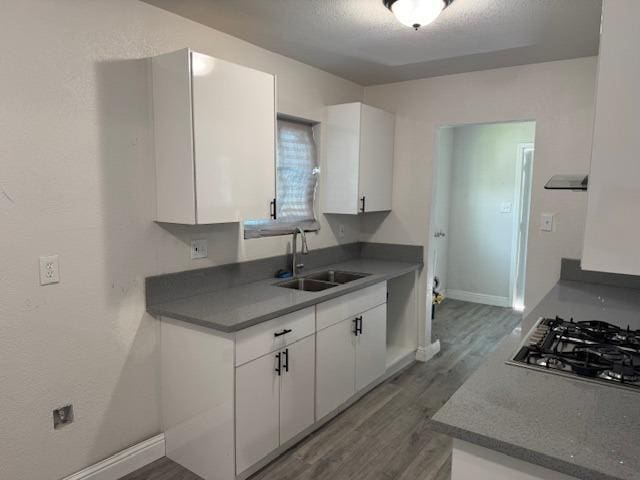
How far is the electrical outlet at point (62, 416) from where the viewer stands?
2.02 meters

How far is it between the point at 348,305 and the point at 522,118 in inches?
75.0

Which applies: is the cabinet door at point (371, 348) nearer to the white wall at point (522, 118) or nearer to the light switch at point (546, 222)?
the white wall at point (522, 118)

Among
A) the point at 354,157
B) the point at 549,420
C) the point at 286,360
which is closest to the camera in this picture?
the point at 549,420

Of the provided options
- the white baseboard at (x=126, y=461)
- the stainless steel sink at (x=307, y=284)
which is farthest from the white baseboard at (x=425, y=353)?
the white baseboard at (x=126, y=461)

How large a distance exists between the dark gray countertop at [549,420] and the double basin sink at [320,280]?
1663 millimetres

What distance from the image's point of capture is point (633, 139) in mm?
910

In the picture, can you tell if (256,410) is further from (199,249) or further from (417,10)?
(417,10)

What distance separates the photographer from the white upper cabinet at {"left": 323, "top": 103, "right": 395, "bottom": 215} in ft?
11.3

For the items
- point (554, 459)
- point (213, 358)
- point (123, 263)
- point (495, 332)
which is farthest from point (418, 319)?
point (554, 459)

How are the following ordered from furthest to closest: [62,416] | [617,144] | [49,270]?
[62,416] < [49,270] < [617,144]

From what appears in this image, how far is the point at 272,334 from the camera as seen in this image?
2283 millimetres

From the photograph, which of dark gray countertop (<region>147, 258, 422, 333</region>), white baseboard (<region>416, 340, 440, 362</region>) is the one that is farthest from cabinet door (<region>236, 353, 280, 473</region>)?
white baseboard (<region>416, 340, 440, 362</region>)

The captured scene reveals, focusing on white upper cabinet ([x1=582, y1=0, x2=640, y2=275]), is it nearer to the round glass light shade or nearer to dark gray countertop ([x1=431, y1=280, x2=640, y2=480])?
dark gray countertop ([x1=431, y1=280, x2=640, y2=480])

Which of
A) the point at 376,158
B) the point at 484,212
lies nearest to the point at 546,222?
the point at 376,158
